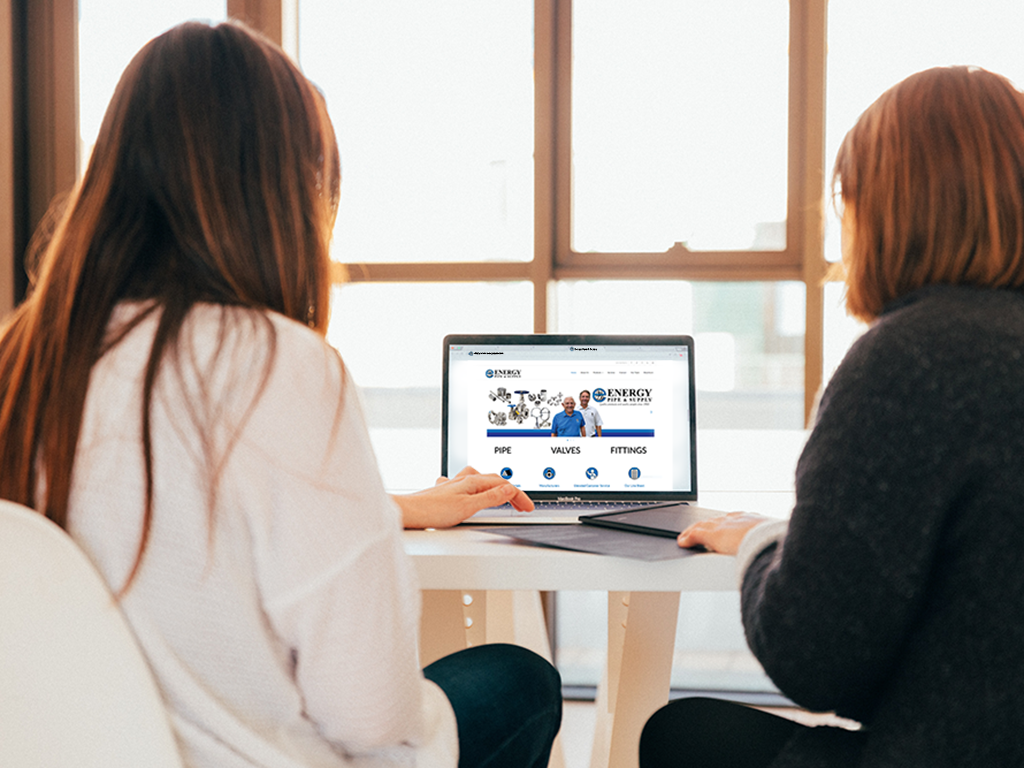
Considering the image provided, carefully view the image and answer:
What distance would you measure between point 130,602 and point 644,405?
989mm

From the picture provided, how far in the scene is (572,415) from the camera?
1.46 m

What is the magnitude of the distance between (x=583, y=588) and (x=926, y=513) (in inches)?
18.9

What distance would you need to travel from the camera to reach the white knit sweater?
24.4 inches

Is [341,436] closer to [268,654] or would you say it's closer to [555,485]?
[268,654]

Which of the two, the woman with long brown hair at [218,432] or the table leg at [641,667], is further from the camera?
the table leg at [641,667]

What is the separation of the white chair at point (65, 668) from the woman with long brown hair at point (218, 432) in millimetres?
34

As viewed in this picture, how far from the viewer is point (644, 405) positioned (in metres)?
1.46

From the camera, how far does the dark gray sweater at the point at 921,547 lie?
647mm

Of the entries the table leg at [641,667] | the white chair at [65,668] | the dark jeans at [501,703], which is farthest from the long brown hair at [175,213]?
the table leg at [641,667]

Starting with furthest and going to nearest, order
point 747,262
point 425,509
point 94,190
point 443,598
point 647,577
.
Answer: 1. point 747,262
2. point 443,598
3. point 425,509
4. point 647,577
5. point 94,190

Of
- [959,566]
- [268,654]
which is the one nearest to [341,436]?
[268,654]

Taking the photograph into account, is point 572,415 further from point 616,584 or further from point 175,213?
point 175,213

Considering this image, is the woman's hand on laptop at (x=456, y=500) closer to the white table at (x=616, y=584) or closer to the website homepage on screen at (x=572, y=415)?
the white table at (x=616, y=584)

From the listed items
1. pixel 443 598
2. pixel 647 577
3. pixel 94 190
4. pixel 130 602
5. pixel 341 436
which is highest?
pixel 94 190
